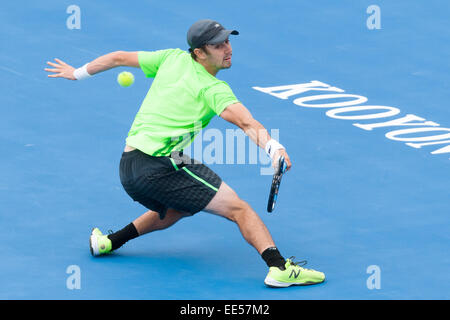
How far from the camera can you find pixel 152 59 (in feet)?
31.4

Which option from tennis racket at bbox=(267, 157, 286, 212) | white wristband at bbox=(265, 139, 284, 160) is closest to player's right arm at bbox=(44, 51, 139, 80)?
white wristband at bbox=(265, 139, 284, 160)

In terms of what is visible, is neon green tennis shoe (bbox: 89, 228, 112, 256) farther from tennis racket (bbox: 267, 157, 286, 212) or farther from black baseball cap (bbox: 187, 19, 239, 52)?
black baseball cap (bbox: 187, 19, 239, 52)

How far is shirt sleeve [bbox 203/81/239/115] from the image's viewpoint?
8.91m

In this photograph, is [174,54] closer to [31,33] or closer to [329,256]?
[329,256]

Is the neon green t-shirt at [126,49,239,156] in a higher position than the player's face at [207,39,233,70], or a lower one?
lower

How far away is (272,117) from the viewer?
475 inches

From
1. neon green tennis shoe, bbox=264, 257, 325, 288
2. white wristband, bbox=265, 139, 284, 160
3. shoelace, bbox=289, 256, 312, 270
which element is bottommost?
neon green tennis shoe, bbox=264, 257, 325, 288

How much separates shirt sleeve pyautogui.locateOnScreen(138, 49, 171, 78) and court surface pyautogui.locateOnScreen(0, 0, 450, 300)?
4.44ft

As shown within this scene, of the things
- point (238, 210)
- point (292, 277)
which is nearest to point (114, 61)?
point (238, 210)

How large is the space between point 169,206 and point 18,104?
11.4ft

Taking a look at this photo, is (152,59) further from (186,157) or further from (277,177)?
(277,177)

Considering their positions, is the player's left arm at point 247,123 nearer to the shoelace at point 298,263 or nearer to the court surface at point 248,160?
the shoelace at point 298,263

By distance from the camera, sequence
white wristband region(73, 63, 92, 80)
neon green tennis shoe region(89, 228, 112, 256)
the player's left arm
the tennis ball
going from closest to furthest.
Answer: the player's left arm, neon green tennis shoe region(89, 228, 112, 256), white wristband region(73, 63, 92, 80), the tennis ball

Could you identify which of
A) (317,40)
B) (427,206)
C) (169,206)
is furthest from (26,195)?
(317,40)
